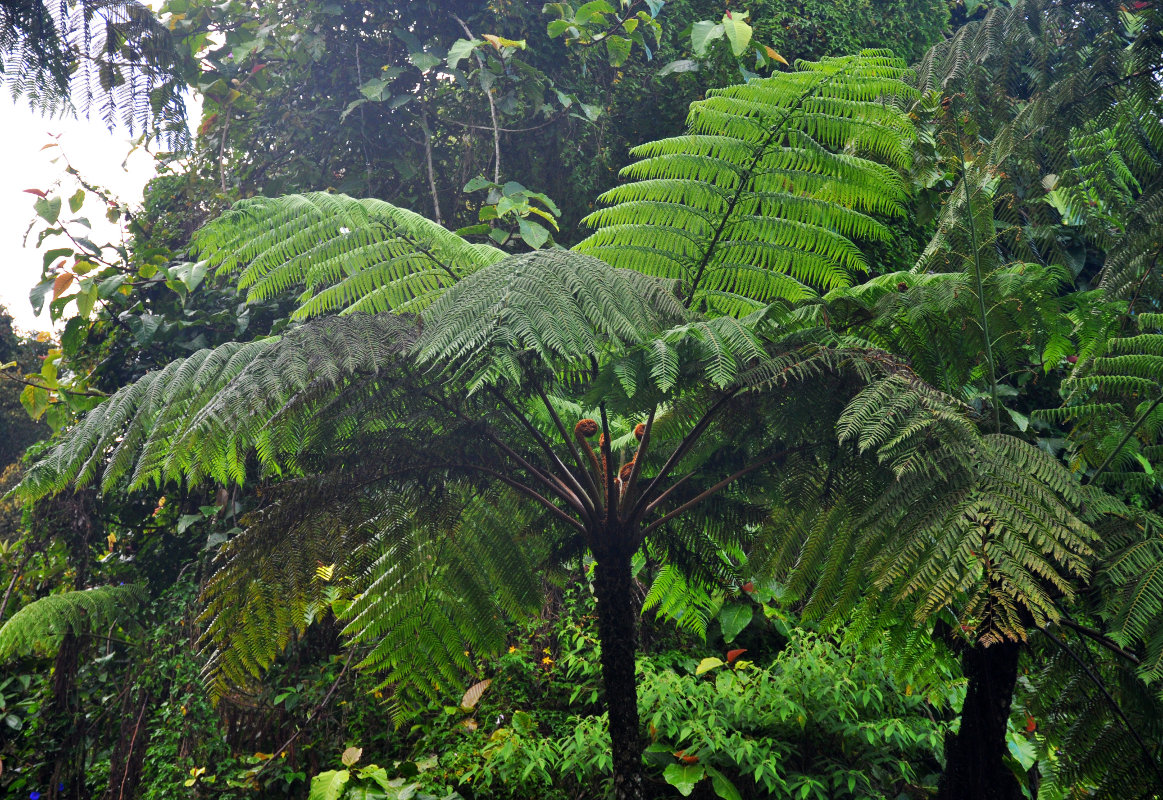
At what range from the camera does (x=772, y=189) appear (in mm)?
2180

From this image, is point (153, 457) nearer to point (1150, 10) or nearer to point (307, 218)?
point (307, 218)

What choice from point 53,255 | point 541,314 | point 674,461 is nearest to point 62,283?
point 53,255

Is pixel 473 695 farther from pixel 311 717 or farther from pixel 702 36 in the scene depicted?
pixel 702 36

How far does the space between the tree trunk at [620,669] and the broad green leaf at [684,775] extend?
78 cm

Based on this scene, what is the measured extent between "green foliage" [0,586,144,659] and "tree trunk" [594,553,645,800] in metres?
2.12

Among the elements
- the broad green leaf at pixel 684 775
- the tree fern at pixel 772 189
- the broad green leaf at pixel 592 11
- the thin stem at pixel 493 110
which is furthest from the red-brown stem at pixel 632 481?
the broad green leaf at pixel 592 11

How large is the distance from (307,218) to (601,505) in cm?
117

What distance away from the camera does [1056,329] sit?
194cm

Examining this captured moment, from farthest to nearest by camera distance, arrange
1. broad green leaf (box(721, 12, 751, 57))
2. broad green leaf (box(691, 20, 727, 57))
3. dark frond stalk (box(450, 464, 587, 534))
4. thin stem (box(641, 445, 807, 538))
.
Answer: broad green leaf (box(691, 20, 727, 57))
broad green leaf (box(721, 12, 751, 57))
dark frond stalk (box(450, 464, 587, 534))
thin stem (box(641, 445, 807, 538))

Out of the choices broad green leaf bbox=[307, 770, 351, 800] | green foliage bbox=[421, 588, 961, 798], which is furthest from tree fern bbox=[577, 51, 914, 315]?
broad green leaf bbox=[307, 770, 351, 800]

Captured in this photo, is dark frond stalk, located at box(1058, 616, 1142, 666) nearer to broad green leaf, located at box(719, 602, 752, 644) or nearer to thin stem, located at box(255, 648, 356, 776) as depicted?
broad green leaf, located at box(719, 602, 752, 644)

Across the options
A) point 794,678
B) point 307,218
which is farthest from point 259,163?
point 794,678

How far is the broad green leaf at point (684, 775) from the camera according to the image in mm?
2566

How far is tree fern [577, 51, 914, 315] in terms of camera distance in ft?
7.05
